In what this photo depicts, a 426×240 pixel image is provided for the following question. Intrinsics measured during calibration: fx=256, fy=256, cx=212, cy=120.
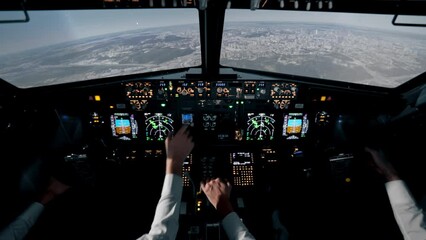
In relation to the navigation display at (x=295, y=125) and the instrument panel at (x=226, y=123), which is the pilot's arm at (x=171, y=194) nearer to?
the instrument panel at (x=226, y=123)

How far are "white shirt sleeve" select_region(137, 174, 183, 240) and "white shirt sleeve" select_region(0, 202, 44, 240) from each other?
1497 mm

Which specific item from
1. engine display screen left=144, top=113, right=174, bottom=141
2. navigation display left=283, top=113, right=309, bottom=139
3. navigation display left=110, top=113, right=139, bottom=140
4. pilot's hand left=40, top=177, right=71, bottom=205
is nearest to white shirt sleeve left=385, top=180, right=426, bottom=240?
navigation display left=283, top=113, right=309, bottom=139

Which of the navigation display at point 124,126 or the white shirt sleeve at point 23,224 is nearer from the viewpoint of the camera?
the white shirt sleeve at point 23,224

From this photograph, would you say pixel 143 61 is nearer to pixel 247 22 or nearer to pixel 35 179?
pixel 247 22

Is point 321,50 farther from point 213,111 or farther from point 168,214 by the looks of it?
point 168,214

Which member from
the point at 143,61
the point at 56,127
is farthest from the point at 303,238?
the point at 143,61

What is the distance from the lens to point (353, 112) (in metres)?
2.92

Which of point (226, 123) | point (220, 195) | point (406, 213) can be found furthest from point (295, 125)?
point (220, 195)

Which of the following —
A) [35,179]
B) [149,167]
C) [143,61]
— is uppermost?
[143,61]

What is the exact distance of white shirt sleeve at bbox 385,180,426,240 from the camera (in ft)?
4.53

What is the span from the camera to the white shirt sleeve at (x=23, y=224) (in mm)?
1847

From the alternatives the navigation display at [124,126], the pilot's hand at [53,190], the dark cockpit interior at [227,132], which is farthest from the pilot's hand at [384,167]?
the pilot's hand at [53,190]

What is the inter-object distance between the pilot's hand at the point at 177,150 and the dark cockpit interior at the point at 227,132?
1226 mm

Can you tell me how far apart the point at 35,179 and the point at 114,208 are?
2.73ft
